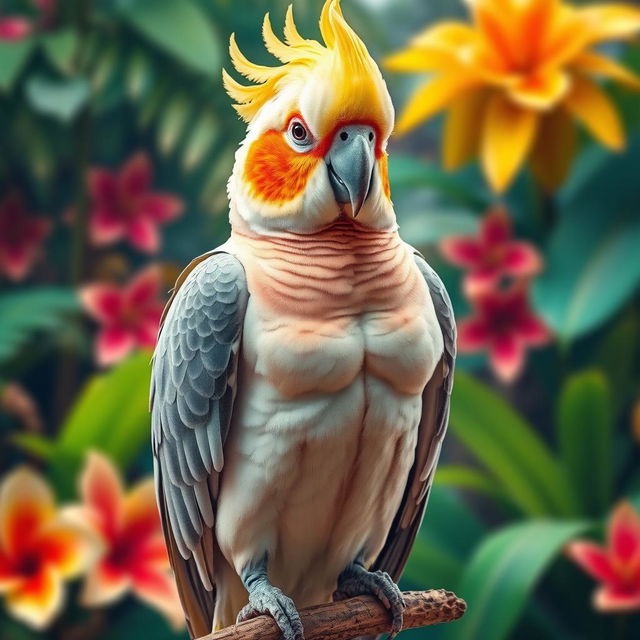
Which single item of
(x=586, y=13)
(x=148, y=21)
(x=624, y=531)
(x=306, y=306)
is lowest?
(x=624, y=531)

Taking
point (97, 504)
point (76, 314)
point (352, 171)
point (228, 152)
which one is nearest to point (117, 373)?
point (97, 504)

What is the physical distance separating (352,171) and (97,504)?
894mm

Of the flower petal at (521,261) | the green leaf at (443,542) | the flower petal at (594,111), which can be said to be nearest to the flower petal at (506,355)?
the flower petal at (521,261)

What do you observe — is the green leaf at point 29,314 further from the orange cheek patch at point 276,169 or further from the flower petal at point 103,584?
the orange cheek patch at point 276,169

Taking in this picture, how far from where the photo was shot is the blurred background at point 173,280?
4.43 ft

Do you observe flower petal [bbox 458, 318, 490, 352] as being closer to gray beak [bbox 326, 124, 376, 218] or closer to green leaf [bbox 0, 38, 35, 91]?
green leaf [bbox 0, 38, 35, 91]

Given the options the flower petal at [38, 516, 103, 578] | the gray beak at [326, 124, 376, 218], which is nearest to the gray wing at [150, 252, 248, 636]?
the gray beak at [326, 124, 376, 218]

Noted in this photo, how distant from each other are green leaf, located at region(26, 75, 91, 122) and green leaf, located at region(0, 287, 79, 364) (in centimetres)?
29

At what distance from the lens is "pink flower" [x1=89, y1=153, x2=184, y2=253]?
1699 mm

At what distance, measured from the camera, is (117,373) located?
1.40m

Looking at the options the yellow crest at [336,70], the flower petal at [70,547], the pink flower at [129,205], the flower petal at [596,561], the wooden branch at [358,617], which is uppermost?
the yellow crest at [336,70]

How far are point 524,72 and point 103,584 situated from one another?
997 millimetres

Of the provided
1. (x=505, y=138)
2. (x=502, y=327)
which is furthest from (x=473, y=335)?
(x=505, y=138)

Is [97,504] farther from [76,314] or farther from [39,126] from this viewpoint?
[39,126]
